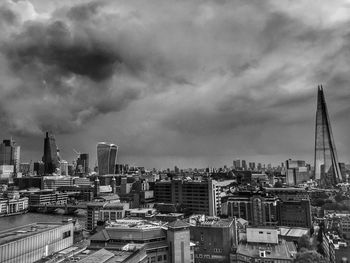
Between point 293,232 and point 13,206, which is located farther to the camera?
point 13,206

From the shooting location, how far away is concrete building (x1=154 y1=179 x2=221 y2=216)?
4084 centimetres

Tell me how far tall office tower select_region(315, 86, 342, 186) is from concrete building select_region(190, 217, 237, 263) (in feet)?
119

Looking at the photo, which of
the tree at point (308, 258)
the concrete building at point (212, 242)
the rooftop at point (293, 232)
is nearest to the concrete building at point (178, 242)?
the concrete building at point (212, 242)

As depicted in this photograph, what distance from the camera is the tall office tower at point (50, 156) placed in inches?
4779

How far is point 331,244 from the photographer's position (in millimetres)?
21188

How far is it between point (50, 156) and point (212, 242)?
379 ft

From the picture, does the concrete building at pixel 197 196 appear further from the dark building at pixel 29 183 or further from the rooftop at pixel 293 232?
the dark building at pixel 29 183

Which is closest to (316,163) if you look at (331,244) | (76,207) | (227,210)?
(227,210)

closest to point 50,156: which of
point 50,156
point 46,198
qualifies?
point 50,156

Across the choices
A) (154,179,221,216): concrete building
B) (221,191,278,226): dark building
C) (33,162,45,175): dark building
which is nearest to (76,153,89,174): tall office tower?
(33,162,45,175): dark building

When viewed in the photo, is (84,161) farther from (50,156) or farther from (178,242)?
(178,242)

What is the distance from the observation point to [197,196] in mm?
42375

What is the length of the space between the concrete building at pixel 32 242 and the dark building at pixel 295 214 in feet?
72.8

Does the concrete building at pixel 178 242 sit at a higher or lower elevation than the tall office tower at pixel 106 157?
lower
